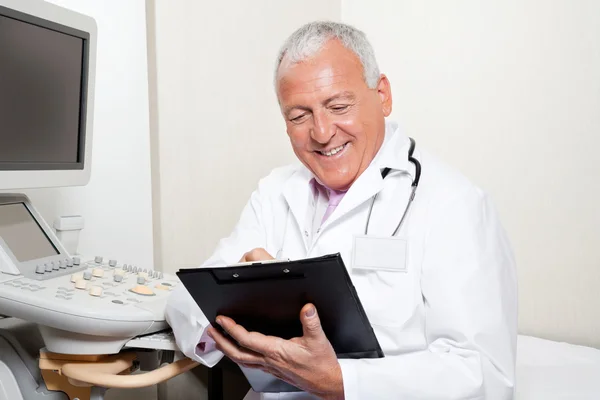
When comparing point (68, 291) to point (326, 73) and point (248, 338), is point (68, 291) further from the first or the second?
point (326, 73)

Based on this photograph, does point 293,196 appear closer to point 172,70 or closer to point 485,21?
point 172,70

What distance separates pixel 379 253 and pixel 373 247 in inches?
0.8

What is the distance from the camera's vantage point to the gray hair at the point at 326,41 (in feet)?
4.20

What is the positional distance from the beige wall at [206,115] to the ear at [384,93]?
89cm

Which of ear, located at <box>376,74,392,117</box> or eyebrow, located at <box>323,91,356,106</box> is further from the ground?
ear, located at <box>376,74,392,117</box>

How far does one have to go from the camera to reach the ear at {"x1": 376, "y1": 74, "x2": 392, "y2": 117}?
4.50 feet

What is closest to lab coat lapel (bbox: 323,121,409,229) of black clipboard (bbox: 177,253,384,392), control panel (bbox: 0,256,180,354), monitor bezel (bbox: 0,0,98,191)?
black clipboard (bbox: 177,253,384,392)

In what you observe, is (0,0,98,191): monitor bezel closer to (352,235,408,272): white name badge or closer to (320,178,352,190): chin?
(320,178,352,190): chin

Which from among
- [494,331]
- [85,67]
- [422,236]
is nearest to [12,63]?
[85,67]

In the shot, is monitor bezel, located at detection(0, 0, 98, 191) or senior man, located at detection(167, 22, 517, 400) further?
monitor bezel, located at detection(0, 0, 98, 191)

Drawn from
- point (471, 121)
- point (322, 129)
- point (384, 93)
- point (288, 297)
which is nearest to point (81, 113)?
point (322, 129)

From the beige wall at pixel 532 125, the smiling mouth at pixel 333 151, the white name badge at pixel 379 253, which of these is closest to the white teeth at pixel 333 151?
the smiling mouth at pixel 333 151

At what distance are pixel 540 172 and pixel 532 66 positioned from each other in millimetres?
395

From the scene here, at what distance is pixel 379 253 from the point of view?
1.19 meters
